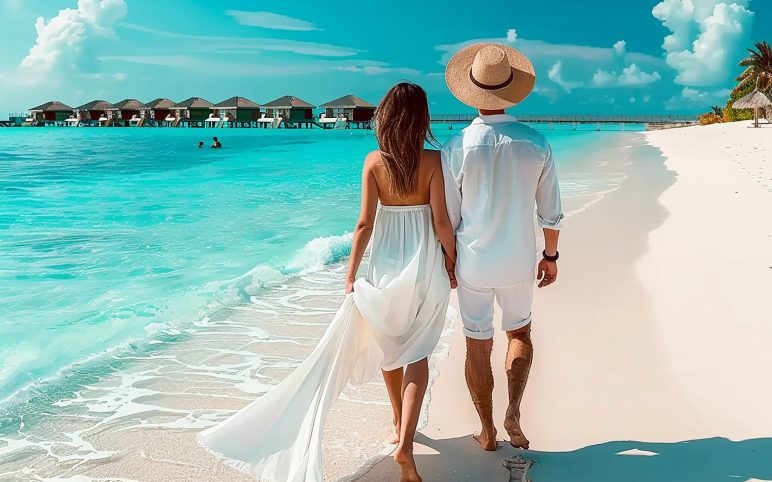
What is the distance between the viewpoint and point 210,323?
5.42 m

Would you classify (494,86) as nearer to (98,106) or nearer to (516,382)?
(516,382)

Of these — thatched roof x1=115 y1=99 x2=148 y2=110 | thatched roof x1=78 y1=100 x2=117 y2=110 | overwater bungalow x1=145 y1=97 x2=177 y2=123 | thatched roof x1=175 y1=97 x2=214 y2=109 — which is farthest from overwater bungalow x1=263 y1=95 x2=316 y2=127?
thatched roof x1=78 y1=100 x2=117 y2=110

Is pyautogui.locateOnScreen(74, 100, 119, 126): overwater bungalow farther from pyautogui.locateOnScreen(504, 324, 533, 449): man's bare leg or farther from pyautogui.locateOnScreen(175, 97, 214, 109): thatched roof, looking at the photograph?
Answer: pyautogui.locateOnScreen(504, 324, 533, 449): man's bare leg

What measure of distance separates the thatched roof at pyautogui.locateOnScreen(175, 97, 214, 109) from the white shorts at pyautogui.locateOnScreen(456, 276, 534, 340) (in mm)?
85943

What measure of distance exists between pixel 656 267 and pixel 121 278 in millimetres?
5729

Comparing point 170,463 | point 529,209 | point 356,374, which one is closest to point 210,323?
point 170,463

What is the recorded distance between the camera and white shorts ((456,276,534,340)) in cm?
276

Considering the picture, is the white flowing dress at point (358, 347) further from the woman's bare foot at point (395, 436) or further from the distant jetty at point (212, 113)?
the distant jetty at point (212, 113)

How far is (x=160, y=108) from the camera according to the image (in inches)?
3474

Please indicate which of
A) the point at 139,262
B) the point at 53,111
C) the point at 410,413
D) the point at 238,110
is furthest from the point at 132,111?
the point at 410,413

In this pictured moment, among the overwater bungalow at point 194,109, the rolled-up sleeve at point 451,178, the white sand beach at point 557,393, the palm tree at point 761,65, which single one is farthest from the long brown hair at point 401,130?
the overwater bungalow at point 194,109

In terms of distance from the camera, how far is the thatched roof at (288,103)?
79500 mm

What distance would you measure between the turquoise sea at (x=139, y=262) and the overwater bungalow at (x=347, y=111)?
56.0 meters

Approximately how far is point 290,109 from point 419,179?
8067 cm
